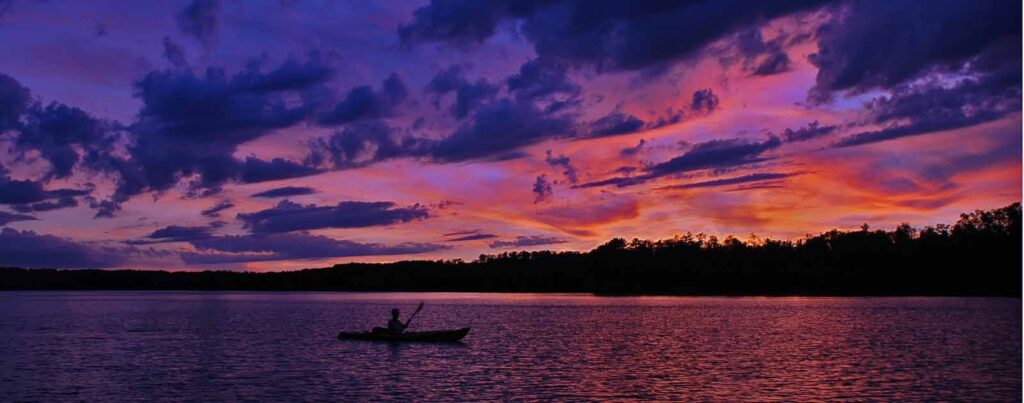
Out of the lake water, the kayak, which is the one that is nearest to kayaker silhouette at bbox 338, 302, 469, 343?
the kayak

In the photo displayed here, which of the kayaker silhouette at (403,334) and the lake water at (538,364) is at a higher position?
the kayaker silhouette at (403,334)

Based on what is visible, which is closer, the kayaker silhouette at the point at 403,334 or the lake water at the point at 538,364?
the lake water at the point at 538,364

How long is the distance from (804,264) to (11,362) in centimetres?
15775

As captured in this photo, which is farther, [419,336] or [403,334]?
[419,336]

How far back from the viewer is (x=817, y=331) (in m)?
67.9

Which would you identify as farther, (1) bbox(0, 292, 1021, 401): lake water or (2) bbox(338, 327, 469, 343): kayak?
(2) bbox(338, 327, 469, 343): kayak

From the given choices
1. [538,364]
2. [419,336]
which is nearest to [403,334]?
[419,336]

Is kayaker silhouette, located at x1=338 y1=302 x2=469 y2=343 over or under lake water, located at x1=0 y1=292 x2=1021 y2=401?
over

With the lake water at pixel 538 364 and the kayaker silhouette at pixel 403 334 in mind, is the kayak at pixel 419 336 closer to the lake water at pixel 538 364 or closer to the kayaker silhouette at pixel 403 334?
the kayaker silhouette at pixel 403 334

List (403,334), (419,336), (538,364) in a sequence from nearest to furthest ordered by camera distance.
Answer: (538,364) → (403,334) → (419,336)

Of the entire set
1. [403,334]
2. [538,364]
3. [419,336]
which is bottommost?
[538,364]

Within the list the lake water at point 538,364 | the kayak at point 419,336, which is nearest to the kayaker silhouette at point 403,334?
the kayak at point 419,336

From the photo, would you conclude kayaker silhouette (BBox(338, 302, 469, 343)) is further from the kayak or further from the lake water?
the lake water

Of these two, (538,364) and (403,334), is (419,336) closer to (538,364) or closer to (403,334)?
(403,334)
